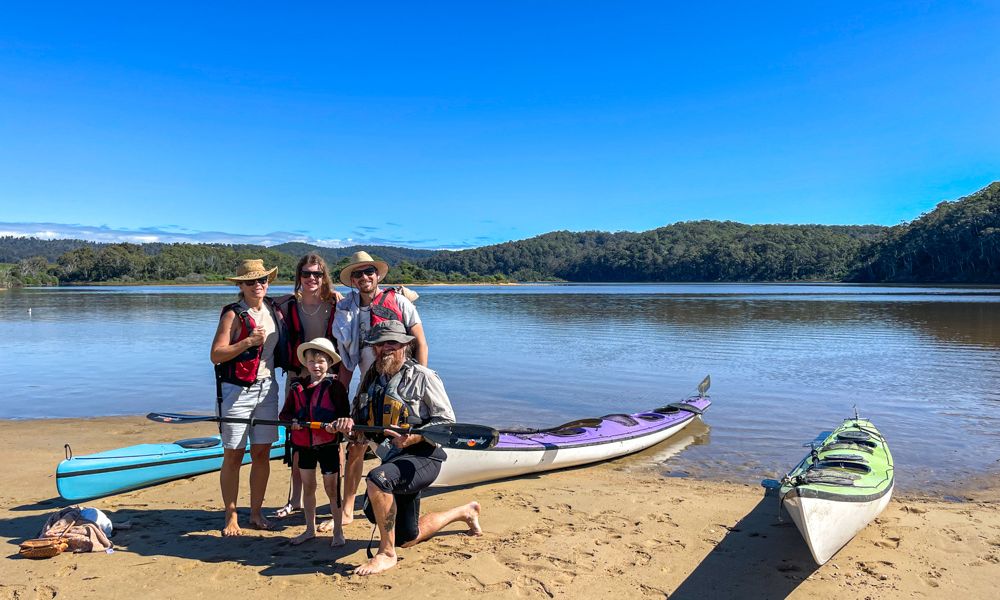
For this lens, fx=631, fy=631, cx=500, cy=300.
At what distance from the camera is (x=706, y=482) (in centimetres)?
645

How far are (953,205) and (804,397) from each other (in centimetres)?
9816

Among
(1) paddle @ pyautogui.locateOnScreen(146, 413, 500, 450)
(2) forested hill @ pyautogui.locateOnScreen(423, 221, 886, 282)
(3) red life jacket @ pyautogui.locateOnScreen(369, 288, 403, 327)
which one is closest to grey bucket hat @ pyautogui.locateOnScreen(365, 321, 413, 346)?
(3) red life jacket @ pyautogui.locateOnScreen(369, 288, 403, 327)

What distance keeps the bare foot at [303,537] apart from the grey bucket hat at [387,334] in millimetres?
1508

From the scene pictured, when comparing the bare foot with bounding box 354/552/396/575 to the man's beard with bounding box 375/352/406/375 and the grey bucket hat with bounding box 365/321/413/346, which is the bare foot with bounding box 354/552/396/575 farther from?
the grey bucket hat with bounding box 365/321/413/346

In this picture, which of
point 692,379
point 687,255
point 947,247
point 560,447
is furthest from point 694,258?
point 560,447

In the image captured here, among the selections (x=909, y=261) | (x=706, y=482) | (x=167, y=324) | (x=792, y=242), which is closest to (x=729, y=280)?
(x=792, y=242)

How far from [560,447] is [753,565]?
8.31 feet

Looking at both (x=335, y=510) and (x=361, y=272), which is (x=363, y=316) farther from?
(x=335, y=510)

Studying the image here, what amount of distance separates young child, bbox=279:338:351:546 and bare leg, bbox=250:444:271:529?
279 millimetres

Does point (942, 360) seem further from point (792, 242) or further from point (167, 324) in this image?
point (792, 242)

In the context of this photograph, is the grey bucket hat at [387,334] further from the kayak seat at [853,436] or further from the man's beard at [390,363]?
the kayak seat at [853,436]

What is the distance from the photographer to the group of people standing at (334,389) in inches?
150

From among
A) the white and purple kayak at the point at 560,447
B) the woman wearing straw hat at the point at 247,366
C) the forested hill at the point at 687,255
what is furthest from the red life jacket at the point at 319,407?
the forested hill at the point at 687,255

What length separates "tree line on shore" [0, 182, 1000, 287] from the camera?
269 ft
